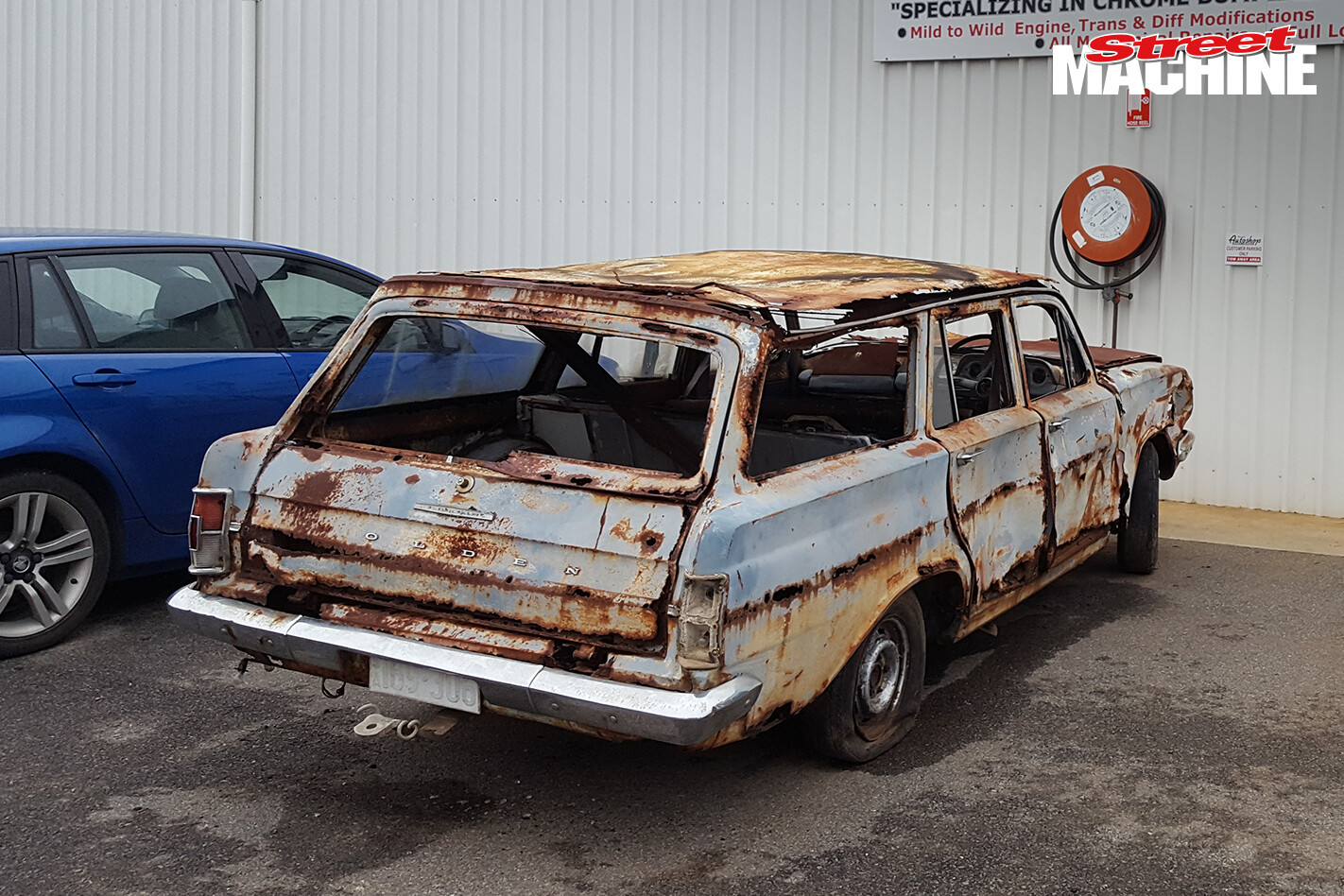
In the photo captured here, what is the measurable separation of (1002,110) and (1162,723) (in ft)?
16.2

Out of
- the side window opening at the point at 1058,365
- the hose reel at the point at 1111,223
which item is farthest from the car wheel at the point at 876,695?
the hose reel at the point at 1111,223

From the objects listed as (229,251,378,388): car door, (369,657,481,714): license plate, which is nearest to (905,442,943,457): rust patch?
(369,657,481,714): license plate

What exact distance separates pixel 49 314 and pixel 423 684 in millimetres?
2830

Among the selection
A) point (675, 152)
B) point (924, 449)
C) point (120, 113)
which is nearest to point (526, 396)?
point (924, 449)

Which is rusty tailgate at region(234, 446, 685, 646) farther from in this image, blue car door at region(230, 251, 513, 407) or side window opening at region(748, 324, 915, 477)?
side window opening at region(748, 324, 915, 477)

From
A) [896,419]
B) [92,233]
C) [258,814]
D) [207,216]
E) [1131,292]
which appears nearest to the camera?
[258,814]

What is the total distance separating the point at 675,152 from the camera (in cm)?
997

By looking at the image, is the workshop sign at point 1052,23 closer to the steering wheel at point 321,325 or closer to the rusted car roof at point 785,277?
the rusted car roof at point 785,277

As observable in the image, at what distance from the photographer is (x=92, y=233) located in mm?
6410

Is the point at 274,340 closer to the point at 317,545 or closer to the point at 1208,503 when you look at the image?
the point at 317,545

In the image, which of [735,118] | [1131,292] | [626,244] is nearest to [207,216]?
[626,244]

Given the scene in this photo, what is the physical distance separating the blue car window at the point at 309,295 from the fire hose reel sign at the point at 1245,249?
4936 millimetres

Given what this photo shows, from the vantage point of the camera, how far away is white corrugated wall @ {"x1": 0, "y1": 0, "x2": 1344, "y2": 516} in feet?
28.2

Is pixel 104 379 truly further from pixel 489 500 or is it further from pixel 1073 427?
pixel 1073 427
